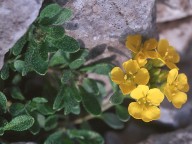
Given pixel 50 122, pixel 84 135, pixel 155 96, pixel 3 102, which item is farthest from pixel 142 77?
pixel 3 102

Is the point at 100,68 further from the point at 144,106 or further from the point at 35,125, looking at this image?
the point at 35,125

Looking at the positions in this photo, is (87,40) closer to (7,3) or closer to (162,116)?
(7,3)

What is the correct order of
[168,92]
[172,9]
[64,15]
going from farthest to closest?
[172,9] → [168,92] → [64,15]

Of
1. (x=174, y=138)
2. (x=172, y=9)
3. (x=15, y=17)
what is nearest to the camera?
(x=15, y=17)

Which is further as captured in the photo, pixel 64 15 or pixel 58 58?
pixel 58 58

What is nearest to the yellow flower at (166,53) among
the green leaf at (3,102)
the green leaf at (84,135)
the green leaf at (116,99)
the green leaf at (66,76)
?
the green leaf at (116,99)

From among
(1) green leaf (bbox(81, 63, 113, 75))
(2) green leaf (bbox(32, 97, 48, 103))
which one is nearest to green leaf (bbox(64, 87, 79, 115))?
(2) green leaf (bbox(32, 97, 48, 103))

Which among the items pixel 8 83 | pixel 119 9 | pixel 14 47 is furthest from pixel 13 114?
pixel 119 9
